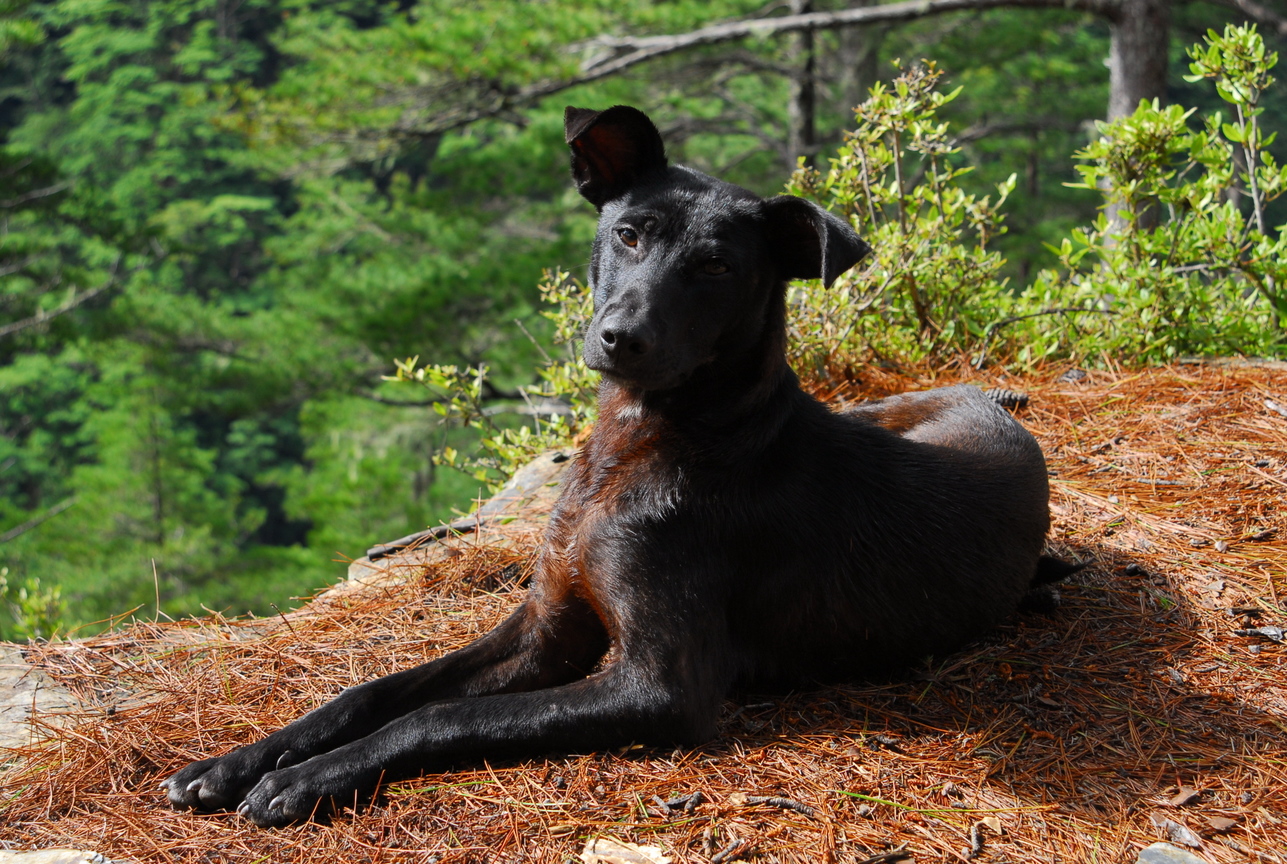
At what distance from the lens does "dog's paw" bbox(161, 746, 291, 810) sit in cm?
257

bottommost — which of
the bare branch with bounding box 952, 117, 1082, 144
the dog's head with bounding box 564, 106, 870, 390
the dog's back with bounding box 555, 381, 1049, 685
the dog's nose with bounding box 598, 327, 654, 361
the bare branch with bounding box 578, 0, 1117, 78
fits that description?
the dog's back with bounding box 555, 381, 1049, 685

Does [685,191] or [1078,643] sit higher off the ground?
[685,191]

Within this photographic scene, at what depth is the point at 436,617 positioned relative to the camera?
12.1 feet

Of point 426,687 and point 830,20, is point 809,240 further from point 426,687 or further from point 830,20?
point 830,20

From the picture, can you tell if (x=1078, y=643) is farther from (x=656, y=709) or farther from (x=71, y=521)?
(x=71, y=521)

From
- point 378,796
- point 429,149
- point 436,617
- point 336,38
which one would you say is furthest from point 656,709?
point 429,149

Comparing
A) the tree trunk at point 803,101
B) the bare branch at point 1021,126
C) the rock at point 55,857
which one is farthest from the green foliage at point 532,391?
the bare branch at point 1021,126

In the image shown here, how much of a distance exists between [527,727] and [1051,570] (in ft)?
6.67

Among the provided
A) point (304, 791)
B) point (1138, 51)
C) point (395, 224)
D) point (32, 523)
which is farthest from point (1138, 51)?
point (32, 523)

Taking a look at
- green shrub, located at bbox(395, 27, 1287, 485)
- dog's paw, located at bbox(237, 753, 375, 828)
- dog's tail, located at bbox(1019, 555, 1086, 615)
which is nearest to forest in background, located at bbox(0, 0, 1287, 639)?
green shrub, located at bbox(395, 27, 1287, 485)

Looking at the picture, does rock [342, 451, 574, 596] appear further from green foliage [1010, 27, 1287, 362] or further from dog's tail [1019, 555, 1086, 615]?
green foliage [1010, 27, 1287, 362]

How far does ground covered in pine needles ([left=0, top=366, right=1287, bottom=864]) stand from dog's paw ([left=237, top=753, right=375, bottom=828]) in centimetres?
5

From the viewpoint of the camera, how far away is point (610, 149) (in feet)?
10.3

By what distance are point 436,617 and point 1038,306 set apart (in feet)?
13.5
